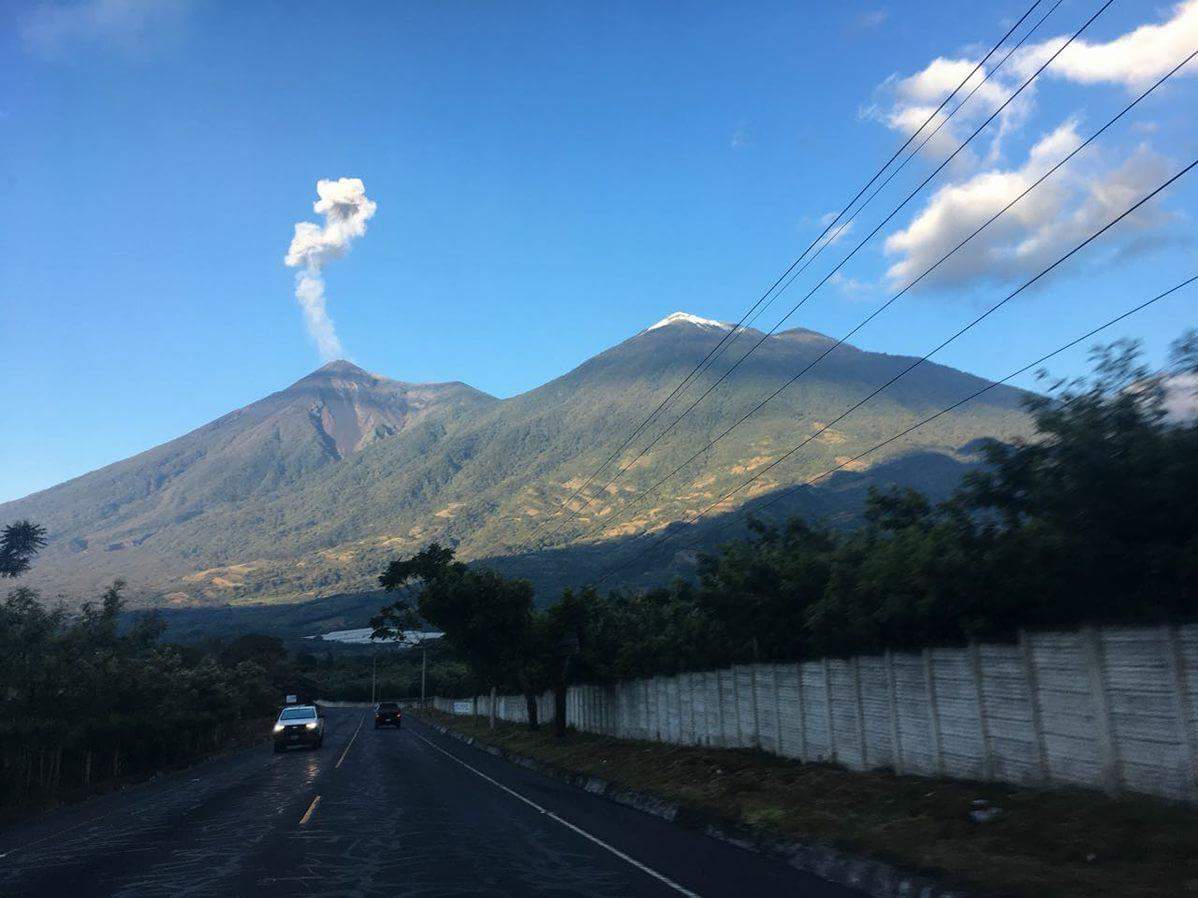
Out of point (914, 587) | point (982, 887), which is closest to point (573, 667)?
point (914, 587)

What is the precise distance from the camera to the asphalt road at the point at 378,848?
34.6ft

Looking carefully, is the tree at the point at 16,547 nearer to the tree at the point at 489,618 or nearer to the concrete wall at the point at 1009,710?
the tree at the point at 489,618

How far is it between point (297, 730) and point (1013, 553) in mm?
34667

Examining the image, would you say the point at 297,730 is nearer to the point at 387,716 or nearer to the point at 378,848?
the point at 387,716

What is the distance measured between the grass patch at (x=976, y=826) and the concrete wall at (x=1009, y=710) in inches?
14.3

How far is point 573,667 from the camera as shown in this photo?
40281mm

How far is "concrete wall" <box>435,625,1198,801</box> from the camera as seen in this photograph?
10.4m

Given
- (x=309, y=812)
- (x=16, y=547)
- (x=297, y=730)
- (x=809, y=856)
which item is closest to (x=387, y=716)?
(x=297, y=730)

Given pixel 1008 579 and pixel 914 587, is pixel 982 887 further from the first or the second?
pixel 914 587

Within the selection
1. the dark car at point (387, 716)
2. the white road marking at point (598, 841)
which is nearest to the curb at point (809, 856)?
the white road marking at point (598, 841)

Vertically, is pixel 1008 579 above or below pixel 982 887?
above

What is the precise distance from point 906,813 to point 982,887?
14.3 ft

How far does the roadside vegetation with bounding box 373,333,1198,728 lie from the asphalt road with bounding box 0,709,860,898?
4.93 metres

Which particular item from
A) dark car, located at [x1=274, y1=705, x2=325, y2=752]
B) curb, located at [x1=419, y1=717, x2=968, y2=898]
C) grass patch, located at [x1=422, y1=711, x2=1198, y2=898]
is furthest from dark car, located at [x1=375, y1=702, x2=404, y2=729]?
grass patch, located at [x1=422, y1=711, x2=1198, y2=898]
